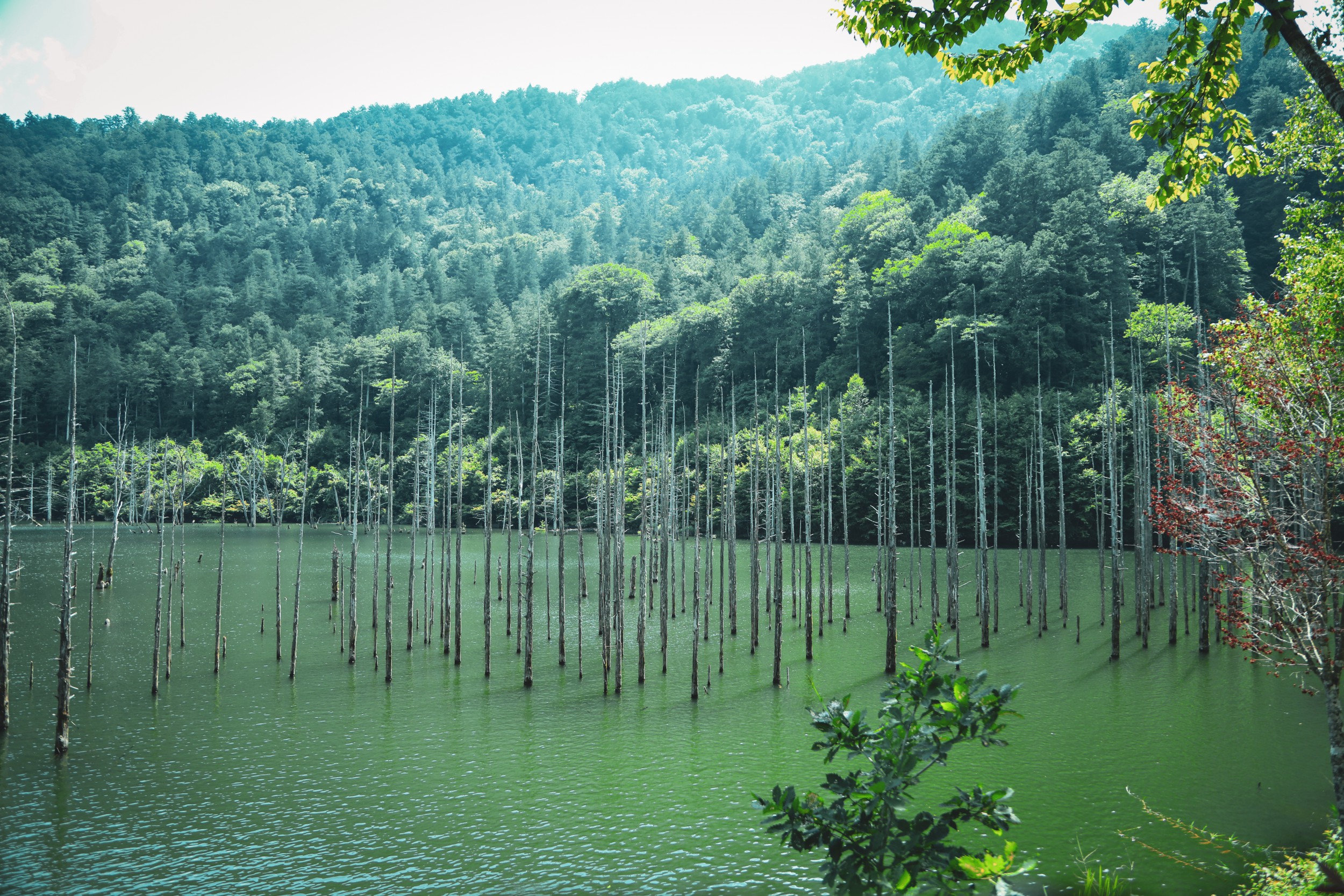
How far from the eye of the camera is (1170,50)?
509 centimetres

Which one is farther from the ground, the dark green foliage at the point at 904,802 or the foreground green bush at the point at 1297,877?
the dark green foliage at the point at 904,802

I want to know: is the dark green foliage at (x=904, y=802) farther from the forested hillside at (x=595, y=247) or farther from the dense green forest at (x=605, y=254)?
the forested hillside at (x=595, y=247)

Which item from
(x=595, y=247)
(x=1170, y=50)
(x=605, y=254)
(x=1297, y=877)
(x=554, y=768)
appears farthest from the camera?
(x=605, y=254)

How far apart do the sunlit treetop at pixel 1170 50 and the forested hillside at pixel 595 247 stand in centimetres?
1951

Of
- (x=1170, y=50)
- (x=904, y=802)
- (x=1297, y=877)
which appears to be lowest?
(x=1297, y=877)

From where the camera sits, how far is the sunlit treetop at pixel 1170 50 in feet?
15.5

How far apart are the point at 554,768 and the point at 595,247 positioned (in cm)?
10379

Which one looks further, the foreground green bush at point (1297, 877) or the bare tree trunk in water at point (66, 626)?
the bare tree trunk in water at point (66, 626)

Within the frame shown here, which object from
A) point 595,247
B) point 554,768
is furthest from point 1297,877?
point 595,247

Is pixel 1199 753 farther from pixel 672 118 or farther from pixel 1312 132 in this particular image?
pixel 672 118

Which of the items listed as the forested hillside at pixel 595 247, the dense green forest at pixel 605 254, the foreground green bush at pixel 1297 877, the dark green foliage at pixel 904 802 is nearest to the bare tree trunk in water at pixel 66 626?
the dense green forest at pixel 605 254

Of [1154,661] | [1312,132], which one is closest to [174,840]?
[1312,132]

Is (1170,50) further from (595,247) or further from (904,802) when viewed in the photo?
(595,247)

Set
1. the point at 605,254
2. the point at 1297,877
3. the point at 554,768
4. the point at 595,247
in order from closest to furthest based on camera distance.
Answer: the point at 1297,877 < the point at 554,768 < the point at 595,247 < the point at 605,254
